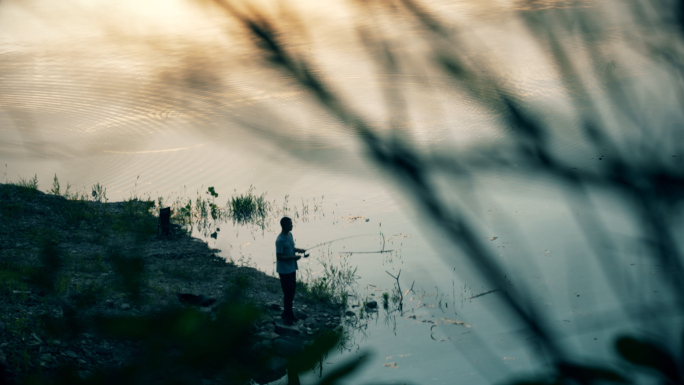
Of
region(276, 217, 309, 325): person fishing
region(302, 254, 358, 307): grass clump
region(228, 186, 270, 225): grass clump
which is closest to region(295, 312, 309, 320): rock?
region(276, 217, 309, 325): person fishing

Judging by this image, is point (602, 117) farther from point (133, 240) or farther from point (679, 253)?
point (133, 240)

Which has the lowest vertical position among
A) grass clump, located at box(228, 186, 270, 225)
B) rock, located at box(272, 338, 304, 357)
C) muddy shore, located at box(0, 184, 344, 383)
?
rock, located at box(272, 338, 304, 357)

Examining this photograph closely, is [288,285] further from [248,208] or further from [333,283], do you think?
[248,208]

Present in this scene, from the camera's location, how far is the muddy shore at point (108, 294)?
26.3 inches

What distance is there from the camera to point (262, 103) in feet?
2.70

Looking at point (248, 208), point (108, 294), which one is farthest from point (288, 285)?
point (248, 208)

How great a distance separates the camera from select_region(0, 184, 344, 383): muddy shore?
26.3 inches

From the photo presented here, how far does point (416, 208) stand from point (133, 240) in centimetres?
40

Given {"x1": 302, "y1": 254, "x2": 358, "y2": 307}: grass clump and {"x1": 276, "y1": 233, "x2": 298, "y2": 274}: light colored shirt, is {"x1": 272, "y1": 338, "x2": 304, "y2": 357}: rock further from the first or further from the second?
{"x1": 302, "y1": 254, "x2": 358, "y2": 307}: grass clump

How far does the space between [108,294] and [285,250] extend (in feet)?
15.8

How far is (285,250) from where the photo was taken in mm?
5527

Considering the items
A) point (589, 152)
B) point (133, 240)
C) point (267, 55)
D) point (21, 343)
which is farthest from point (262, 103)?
point (21, 343)

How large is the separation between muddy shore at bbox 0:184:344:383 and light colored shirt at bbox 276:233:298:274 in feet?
1.95

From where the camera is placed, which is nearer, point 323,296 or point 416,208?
point 416,208
